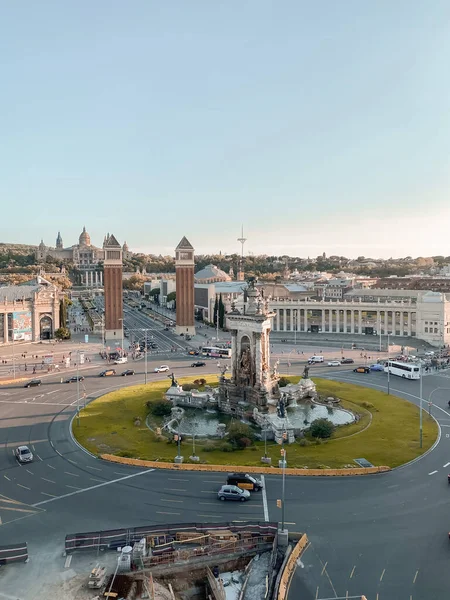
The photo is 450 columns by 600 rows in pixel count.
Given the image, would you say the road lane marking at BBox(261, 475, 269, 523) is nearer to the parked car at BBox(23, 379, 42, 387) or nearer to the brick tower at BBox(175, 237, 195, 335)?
the parked car at BBox(23, 379, 42, 387)

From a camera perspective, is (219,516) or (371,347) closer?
(219,516)

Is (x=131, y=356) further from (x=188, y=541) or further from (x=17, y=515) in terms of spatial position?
(x=188, y=541)

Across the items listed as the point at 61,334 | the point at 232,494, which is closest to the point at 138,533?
the point at 232,494

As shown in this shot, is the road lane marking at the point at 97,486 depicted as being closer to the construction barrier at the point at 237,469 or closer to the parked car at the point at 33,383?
the construction barrier at the point at 237,469

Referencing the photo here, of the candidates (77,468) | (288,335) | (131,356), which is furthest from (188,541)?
(288,335)

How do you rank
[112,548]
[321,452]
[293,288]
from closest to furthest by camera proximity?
[112,548] → [321,452] → [293,288]

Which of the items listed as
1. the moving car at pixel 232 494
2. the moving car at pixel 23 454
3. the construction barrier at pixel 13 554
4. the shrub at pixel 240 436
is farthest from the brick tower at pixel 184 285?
the construction barrier at pixel 13 554

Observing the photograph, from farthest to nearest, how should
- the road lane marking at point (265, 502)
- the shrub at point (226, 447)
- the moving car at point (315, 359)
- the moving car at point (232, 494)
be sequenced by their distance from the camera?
the moving car at point (315, 359) → the shrub at point (226, 447) → the moving car at point (232, 494) → the road lane marking at point (265, 502)
